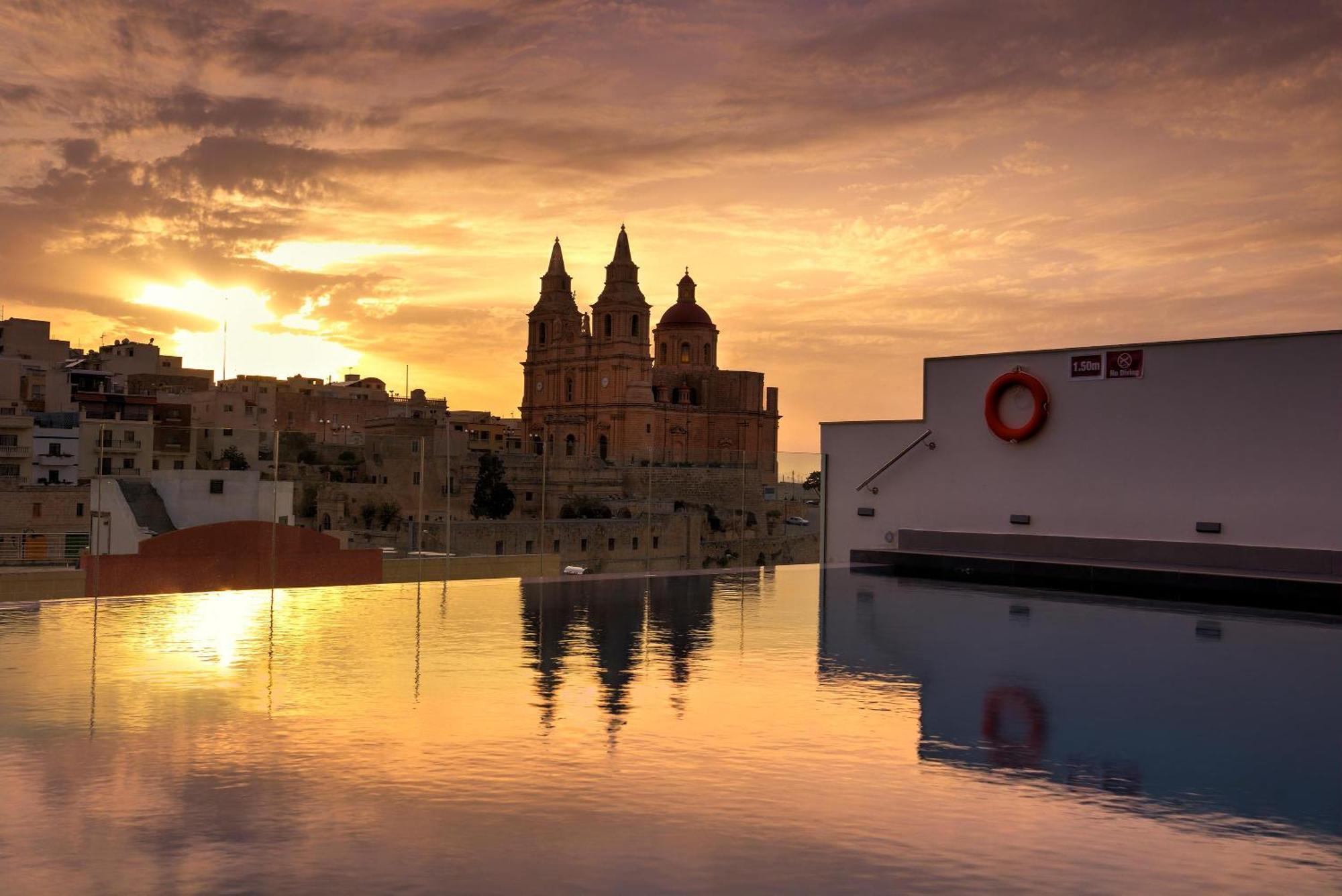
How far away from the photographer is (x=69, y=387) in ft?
270

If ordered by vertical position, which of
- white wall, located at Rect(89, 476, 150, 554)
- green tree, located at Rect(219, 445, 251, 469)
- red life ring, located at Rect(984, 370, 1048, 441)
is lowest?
white wall, located at Rect(89, 476, 150, 554)

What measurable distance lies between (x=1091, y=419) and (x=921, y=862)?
14724mm

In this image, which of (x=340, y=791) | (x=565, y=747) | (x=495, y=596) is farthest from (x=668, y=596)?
(x=340, y=791)

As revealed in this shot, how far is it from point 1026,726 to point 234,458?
17753 mm

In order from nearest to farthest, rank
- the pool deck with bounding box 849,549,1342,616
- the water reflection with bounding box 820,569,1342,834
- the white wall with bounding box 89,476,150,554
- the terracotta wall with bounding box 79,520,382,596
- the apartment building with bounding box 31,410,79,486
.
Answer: the water reflection with bounding box 820,569,1342,834 < the terracotta wall with bounding box 79,520,382,596 < the pool deck with bounding box 849,549,1342,616 < the white wall with bounding box 89,476,150,554 < the apartment building with bounding box 31,410,79,486

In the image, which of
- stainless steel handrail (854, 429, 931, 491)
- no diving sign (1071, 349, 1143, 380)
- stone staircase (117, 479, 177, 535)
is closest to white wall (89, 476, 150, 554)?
stone staircase (117, 479, 177, 535)

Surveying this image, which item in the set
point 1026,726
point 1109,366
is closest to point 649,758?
point 1026,726

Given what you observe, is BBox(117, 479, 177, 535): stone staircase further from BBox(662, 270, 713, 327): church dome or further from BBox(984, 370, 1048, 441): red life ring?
BBox(662, 270, 713, 327): church dome

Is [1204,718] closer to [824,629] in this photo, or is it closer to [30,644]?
[824,629]

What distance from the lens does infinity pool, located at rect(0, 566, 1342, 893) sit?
15.6ft

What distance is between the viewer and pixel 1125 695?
8695mm

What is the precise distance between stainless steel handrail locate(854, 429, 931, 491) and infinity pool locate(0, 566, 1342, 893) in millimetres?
8738

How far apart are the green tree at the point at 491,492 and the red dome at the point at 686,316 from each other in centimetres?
3880

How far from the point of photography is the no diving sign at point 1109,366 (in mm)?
17781
